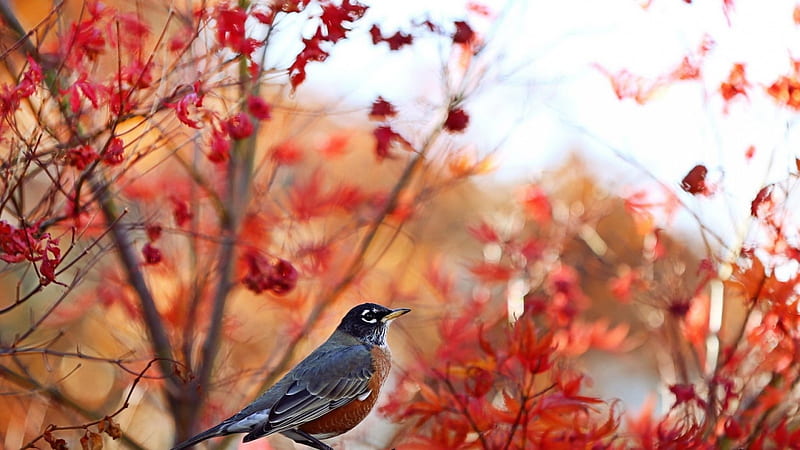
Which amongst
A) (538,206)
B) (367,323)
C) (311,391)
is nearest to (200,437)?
(311,391)

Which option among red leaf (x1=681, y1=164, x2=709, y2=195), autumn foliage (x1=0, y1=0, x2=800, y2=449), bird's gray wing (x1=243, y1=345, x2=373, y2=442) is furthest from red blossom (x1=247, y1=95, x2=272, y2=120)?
red leaf (x1=681, y1=164, x2=709, y2=195)

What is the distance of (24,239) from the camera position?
3752 mm

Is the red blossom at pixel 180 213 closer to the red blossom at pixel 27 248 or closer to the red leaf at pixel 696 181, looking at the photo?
the red blossom at pixel 27 248

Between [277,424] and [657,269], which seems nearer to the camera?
[277,424]

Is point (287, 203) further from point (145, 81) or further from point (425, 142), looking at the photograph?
point (145, 81)

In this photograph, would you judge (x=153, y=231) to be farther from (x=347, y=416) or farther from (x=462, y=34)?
(x=462, y=34)

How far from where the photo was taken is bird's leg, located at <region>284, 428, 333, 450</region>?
539cm

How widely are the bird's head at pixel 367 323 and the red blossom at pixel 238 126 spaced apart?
6.23ft

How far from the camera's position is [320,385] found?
5695mm

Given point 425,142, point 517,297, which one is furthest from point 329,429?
point 425,142

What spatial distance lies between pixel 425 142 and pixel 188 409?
1.99 m

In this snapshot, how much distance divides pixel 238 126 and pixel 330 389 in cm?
187

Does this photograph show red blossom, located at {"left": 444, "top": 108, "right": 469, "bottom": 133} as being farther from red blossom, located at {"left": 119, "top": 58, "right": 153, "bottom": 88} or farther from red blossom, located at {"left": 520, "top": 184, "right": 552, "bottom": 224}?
red blossom, located at {"left": 520, "top": 184, "right": 552, "bottom": 224}

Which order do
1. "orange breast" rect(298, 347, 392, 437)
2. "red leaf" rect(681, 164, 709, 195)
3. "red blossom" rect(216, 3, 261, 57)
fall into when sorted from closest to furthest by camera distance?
"red blossom" rect(216, 3, 261, 57) → "red leaf" rect(681, 164, 709, 195) → "orange breast" rect(298, 347, 392, 437)
